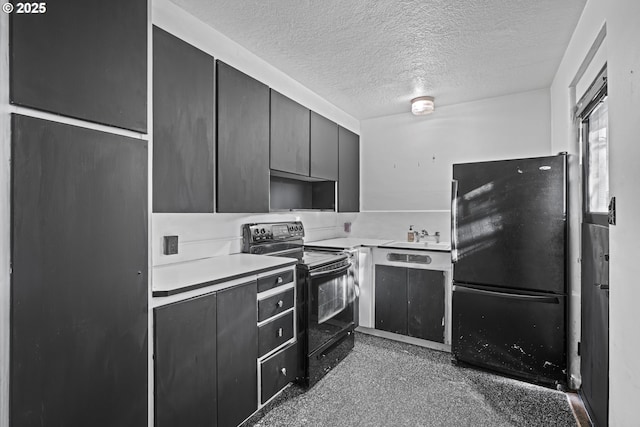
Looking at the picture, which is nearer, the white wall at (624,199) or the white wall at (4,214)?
the white wall at (4,214)

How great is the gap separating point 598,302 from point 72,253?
2.45m

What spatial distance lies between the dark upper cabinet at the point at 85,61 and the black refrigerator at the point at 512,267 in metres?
2.36

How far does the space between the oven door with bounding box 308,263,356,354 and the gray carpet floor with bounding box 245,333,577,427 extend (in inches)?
12.1

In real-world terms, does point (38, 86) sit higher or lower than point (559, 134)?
lower

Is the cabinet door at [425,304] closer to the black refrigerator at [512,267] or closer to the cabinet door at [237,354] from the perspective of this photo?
the black refrigerator at [512,267]

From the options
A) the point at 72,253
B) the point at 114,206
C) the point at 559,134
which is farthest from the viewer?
the point at 559,134

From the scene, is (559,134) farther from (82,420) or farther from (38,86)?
(82,420)

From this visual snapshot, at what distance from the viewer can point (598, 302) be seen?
167cm

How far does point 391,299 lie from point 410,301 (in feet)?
0.61

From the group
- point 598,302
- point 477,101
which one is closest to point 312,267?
point 598,302

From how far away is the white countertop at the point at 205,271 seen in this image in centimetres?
144

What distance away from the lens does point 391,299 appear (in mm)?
3049

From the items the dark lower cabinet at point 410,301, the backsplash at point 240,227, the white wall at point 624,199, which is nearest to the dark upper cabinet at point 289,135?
the backsplash at point 240,227

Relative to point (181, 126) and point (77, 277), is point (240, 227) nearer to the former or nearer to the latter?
point (181, 126)
